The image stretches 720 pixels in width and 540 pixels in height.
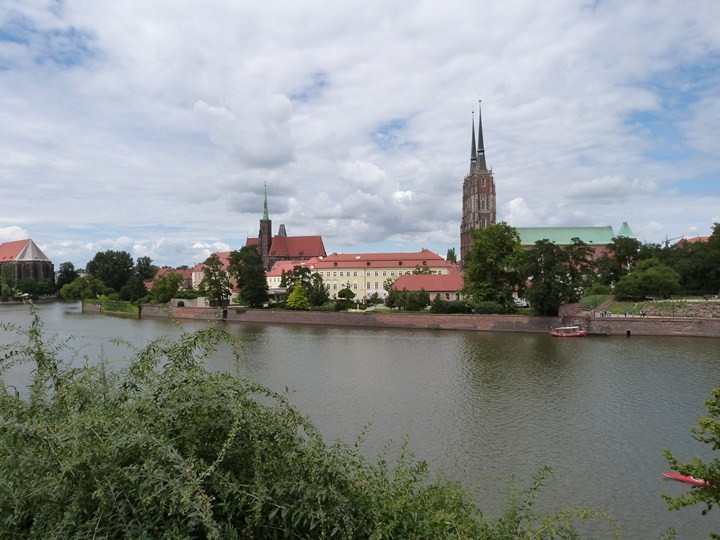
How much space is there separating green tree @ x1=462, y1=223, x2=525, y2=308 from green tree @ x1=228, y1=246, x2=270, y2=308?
71.0 feet

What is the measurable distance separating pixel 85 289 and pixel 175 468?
80076 millimetres

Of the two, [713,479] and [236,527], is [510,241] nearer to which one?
[713,479]

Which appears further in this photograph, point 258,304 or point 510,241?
point 258,304

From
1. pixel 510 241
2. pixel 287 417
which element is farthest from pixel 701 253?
pixel 287 417

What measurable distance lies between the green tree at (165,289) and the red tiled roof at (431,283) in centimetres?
2811

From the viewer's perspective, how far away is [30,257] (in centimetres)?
10169

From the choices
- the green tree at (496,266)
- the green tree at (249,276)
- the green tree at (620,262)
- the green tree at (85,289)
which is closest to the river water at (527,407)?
the green tree at (496,266)

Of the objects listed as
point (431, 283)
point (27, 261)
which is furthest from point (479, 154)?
point (27, 261)

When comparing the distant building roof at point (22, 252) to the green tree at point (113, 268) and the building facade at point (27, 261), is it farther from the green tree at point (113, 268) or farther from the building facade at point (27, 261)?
the green tree at point (113, 268)

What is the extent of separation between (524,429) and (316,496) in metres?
12.1

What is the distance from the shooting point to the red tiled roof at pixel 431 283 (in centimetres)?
5981

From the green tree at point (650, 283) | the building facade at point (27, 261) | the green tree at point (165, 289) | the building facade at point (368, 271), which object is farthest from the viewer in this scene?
the building facade at point (27, 261)

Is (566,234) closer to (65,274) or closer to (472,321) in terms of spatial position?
(472,321)

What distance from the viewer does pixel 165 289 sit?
6600 cm
